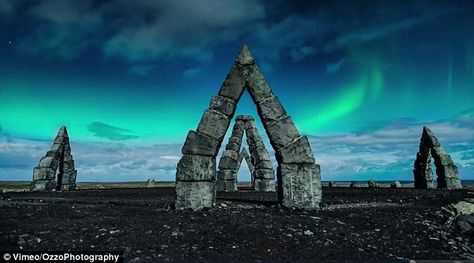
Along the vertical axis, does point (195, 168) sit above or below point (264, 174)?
below

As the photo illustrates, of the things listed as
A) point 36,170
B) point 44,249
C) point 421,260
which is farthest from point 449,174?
point 36,170

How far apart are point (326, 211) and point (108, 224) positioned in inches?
190

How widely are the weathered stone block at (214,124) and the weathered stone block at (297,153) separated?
1.60 meters

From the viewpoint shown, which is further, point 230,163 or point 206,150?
point 230,163

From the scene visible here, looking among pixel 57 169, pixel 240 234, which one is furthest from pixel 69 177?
pixel 240 234

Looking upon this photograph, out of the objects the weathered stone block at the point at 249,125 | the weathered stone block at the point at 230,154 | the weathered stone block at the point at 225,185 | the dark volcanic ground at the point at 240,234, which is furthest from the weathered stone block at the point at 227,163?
the dark volcanic ground at the point at 240,234

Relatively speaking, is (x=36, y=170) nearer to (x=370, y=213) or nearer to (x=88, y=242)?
(x=88, y=242)

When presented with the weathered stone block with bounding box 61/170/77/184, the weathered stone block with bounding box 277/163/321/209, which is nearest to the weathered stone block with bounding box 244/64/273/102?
the weathered stone block with bounding box 277/163/321/209

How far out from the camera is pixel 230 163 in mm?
21891

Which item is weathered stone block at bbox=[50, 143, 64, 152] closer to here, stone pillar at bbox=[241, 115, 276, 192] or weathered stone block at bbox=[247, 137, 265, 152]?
stone pillar at bbox=[241, 115, 276, 192]

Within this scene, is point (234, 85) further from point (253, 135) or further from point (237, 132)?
point (237, 132)

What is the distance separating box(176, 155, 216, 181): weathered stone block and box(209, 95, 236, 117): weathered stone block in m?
1.31

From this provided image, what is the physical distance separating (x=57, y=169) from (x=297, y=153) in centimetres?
1809

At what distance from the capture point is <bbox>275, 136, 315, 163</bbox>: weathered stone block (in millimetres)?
8672
